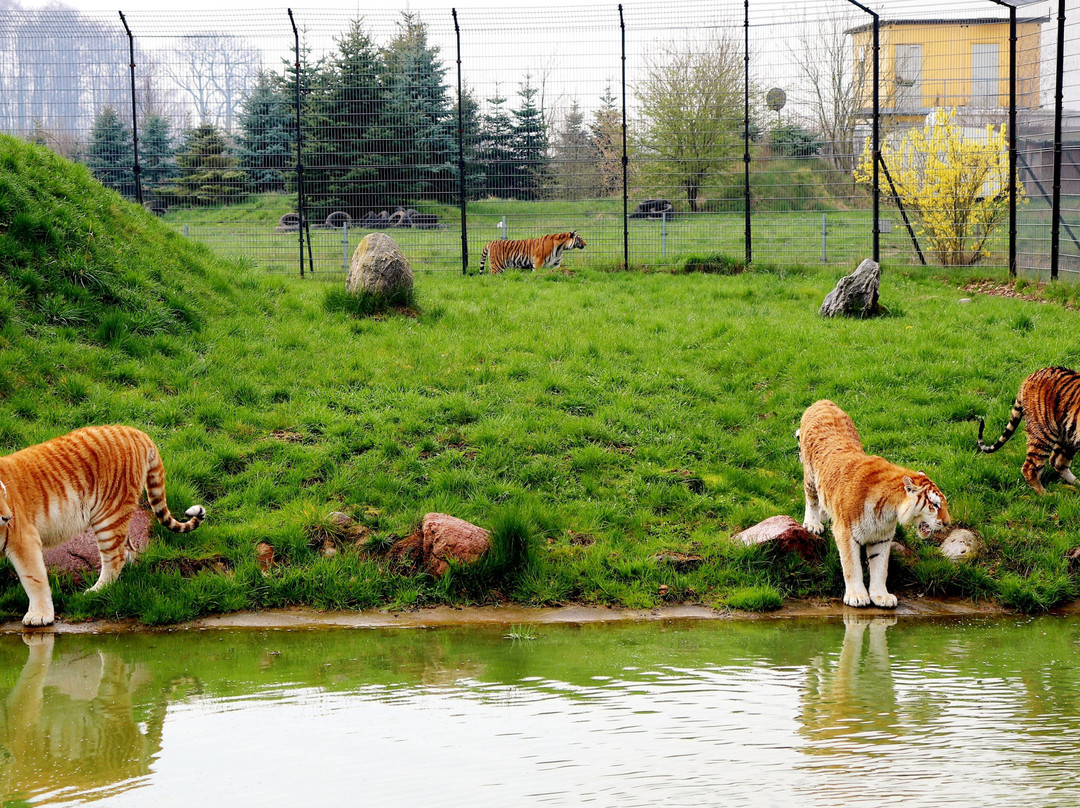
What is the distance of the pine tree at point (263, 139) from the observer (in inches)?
735

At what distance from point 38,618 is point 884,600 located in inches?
227

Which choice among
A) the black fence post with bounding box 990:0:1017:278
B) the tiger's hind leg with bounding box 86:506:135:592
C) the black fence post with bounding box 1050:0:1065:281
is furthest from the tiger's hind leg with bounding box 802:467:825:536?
the black fence post with bounding box 990:0:1017:278

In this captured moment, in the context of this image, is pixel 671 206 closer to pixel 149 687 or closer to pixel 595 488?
pixel 595 488

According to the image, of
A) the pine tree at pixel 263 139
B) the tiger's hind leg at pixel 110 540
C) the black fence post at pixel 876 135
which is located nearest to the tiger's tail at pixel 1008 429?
the tiger's hind leg at pixel 110 540

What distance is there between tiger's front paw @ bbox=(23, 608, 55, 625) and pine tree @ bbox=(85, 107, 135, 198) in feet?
43.7

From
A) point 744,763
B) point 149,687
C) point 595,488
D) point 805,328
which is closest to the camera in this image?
point 744,763

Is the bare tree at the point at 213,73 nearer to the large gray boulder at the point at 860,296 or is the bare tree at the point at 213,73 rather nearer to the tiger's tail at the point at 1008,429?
the large gray boulder at the point at 860,296

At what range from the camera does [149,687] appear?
551 cm

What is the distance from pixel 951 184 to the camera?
1741 cm

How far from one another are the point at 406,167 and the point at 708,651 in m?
14.5

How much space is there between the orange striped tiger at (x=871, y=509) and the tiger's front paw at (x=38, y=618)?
5.46 metres

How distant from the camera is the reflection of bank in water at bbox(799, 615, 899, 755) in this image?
15.2ft

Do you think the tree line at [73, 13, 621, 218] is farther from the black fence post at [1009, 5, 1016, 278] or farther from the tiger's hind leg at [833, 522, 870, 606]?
the tiger's hind leg at [833, 522, 870, 606]

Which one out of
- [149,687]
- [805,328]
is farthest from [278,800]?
[805,328]
